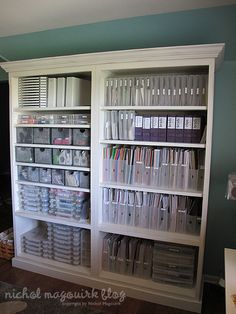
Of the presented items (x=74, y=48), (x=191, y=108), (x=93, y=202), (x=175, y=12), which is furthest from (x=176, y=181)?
(x=74, y=48)

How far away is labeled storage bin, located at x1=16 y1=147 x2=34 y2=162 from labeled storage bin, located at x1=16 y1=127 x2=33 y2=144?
2.6 inches

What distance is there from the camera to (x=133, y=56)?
1.81 metres

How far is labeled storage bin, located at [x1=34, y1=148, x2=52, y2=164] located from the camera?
222 cm

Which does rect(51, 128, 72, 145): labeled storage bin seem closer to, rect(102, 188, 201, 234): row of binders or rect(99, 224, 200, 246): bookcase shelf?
rect(102, 188, 201, 234): row of binders

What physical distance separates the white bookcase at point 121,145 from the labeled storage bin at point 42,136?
51 mm

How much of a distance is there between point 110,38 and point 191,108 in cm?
105

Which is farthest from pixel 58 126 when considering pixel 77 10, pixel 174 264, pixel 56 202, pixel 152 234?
pixel 174 264

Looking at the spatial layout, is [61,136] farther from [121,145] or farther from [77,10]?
[77,10]

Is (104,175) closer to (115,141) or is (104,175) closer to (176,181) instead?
(115,141)

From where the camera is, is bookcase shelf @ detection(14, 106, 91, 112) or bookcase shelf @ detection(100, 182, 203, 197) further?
bookcase shelf @ detection(14, 106, 91, 112)

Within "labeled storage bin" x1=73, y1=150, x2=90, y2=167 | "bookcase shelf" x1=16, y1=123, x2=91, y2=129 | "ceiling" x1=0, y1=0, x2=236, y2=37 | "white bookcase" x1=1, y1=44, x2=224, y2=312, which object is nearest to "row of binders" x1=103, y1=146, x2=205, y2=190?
"white bookcase" x1=1, y1=44, x2=224, y2=312

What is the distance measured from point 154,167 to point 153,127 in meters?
0.32

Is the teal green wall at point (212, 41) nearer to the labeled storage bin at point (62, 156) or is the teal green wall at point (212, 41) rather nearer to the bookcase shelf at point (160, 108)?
the bookcase shelf at point (160, 108)

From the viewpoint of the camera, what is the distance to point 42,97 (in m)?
2.20
